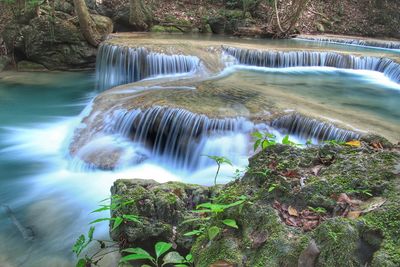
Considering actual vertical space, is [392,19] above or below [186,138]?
above

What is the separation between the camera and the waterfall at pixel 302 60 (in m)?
10.9

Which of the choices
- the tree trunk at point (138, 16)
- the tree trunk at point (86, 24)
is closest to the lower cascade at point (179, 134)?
the tree trunk at point (86, 24)

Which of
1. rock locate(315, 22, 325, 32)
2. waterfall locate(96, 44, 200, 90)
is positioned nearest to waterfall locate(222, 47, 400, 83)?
waterfall locate(96, 44, 200, 90)

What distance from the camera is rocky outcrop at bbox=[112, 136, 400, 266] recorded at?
157 centimetres

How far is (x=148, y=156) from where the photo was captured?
5984 mm

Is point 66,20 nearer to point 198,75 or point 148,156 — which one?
point 198,75

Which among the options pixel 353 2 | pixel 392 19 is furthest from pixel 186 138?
pixel 353 2

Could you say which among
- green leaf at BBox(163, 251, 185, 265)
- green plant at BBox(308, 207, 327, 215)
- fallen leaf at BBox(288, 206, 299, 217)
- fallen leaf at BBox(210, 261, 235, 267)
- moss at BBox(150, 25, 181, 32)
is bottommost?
green leaf at BBox(163, 251, 185, 265)

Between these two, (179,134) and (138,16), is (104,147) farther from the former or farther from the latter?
(138,16)

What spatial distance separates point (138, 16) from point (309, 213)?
1417 centimetres

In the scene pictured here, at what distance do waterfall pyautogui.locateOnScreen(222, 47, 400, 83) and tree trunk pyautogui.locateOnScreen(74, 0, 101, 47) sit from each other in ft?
14.0

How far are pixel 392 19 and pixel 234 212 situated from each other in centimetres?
2099

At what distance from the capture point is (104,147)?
6.03 m

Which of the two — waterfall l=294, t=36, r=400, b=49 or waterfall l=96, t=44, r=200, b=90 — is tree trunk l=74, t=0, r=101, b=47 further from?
waterfall l=294, t=36, r=400, b=49
